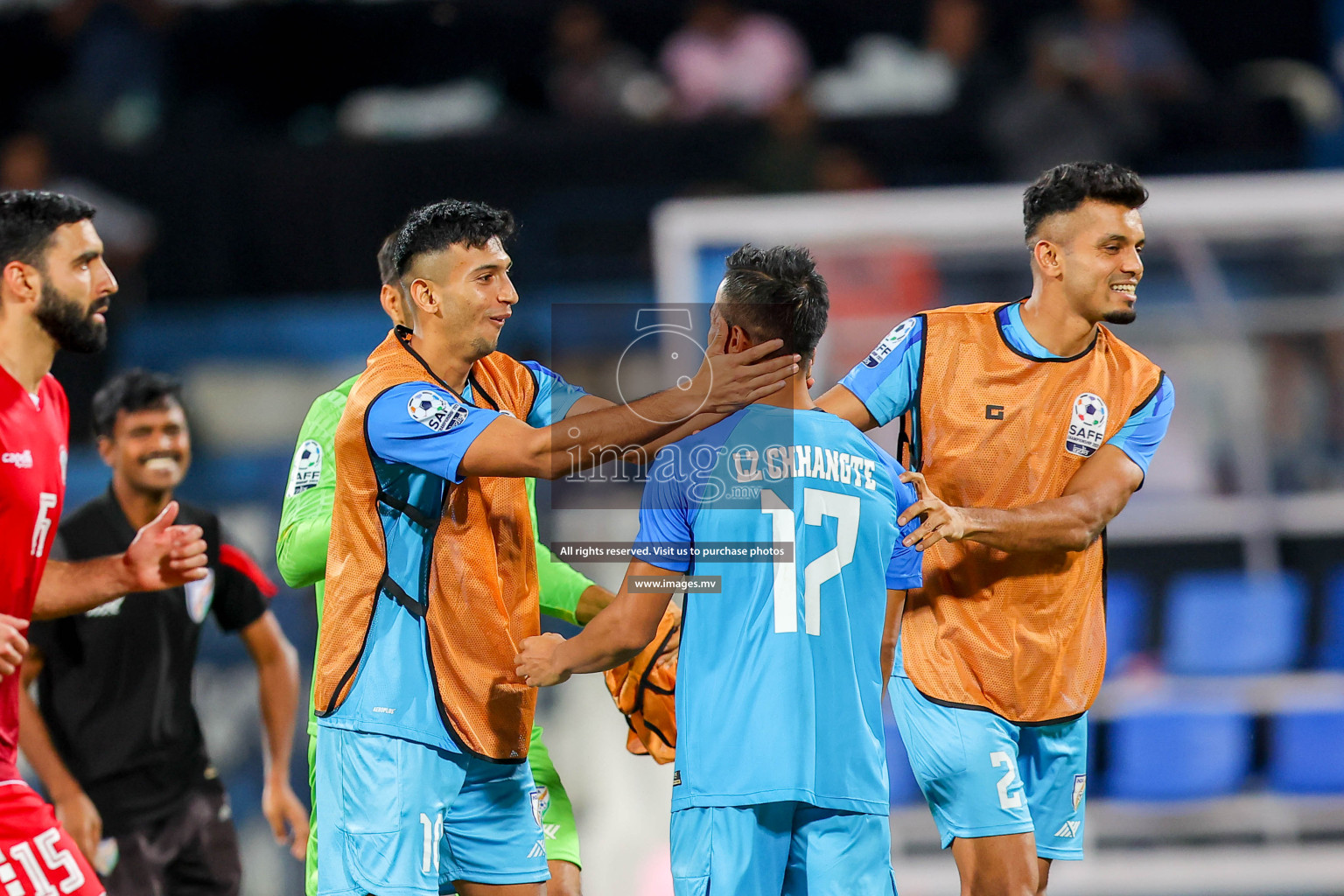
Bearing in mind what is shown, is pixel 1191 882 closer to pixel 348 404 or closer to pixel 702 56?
pixel 348 404

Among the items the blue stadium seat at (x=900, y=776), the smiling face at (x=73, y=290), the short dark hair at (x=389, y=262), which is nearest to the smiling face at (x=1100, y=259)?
the short dark hair at (x=389, y=262)

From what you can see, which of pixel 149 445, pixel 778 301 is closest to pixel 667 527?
pixel 778 301

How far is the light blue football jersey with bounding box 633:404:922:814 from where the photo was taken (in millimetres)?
3711

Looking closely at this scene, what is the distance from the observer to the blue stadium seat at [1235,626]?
9234mm

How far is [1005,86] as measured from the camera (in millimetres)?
11297

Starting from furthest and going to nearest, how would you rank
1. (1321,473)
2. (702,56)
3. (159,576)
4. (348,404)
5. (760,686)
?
(702,56) < (1321,473) < (159,576) < (348,404) < (760,686)

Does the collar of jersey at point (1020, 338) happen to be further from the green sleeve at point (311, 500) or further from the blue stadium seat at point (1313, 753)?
the blue stadium seat at point (1313, 753)

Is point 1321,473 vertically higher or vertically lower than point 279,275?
lower

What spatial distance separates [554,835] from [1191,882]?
5051 millimetres

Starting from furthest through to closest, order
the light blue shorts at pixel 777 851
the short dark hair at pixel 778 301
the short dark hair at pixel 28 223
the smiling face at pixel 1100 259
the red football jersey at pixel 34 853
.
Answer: the smiling face at pixel 1100 259 → the short dark hair at pixel 28 223 → the red football jersey at pixel 34 853 → the short dark hair at pixel 778 301 → the light blue shorts at pixel 777 851

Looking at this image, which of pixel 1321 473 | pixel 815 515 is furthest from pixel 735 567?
pixel 1321 473

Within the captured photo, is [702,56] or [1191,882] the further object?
[702,56]

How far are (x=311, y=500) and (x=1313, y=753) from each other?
6575 mm

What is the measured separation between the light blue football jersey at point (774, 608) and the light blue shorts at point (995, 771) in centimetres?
70
